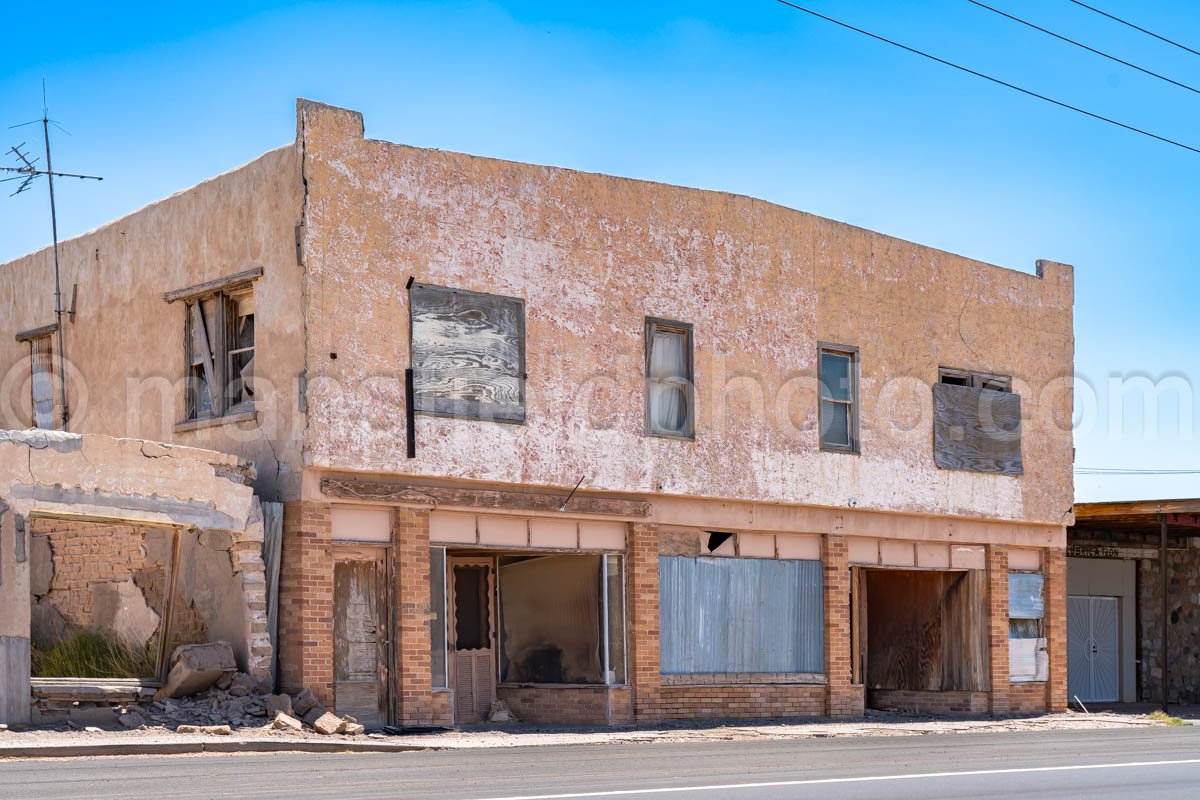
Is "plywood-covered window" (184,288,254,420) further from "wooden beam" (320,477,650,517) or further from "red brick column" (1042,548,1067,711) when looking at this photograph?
"red brick column" (1042,548,1067,711)

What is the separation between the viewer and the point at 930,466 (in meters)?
25.9

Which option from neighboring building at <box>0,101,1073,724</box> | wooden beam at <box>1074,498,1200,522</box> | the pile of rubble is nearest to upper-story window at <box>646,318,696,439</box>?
neighboring building at <box>0,101,1073,724</box>

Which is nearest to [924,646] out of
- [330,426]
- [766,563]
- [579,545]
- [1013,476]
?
[1013,476]

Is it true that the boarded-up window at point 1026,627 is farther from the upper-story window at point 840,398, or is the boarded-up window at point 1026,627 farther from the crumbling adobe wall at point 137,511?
the crumbling adobe wall at point 137,511

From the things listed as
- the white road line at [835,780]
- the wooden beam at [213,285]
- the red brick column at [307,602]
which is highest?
the wooden beam at [213,285]

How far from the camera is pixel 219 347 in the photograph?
20.5 meters

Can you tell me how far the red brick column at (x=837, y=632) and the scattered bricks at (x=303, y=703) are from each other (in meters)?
9.08

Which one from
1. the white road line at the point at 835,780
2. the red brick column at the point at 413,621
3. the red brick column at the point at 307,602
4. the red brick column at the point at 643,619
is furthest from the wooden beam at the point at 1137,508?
the red brick column at the point at 307,602

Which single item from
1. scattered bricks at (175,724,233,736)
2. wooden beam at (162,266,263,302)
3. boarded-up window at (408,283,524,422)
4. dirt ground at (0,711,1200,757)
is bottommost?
dirt ground at (0,711,1200,757)

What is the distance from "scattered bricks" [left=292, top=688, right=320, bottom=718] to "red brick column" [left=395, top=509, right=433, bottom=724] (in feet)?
4.62

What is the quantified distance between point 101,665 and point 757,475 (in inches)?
376

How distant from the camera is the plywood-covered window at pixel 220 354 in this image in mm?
20219

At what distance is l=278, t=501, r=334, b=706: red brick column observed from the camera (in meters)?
18.5

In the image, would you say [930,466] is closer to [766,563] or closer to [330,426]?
[766,563]
